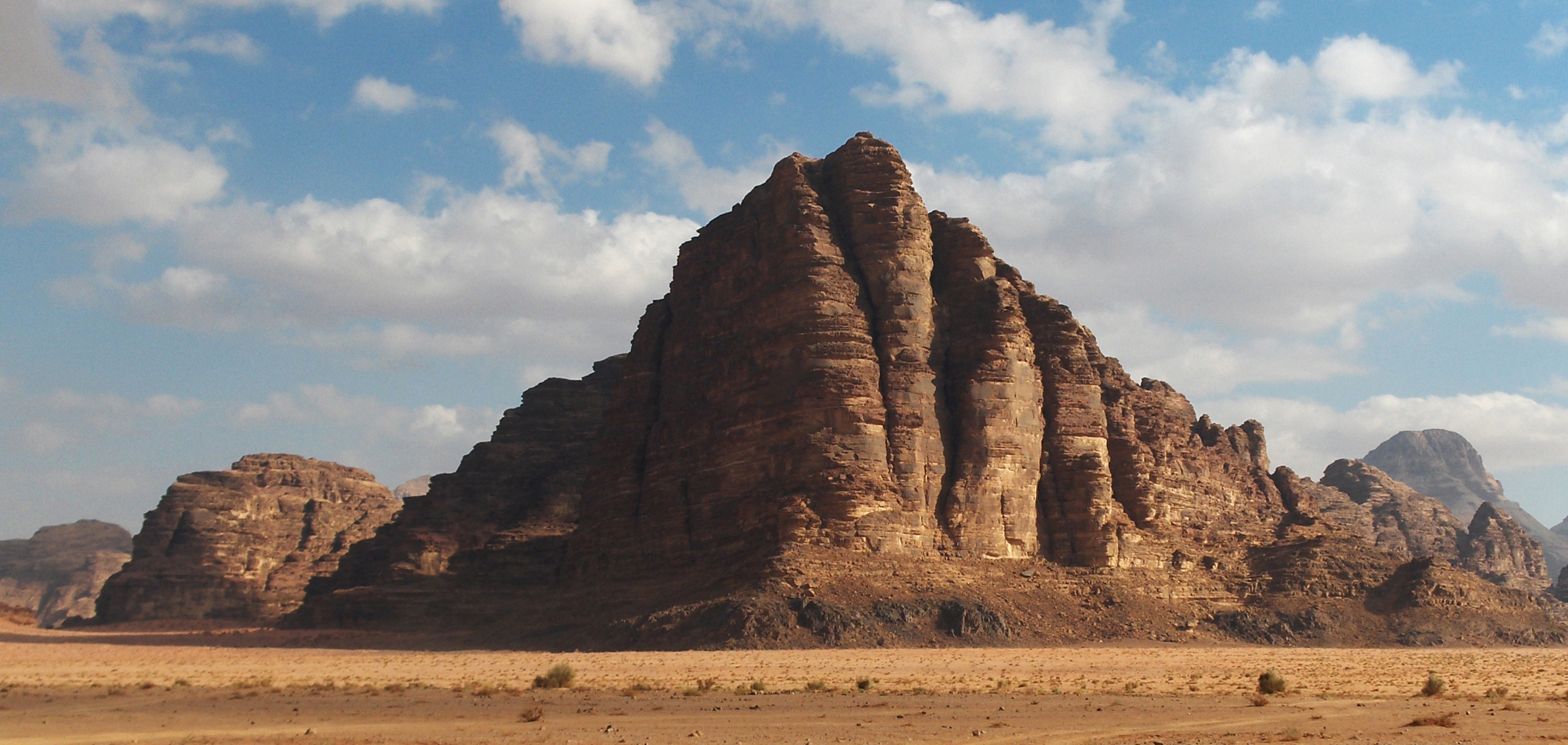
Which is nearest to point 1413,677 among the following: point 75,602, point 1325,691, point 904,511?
point 1325,691

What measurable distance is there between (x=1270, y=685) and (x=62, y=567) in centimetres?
16287

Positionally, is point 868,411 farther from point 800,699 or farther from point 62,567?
point 62,567

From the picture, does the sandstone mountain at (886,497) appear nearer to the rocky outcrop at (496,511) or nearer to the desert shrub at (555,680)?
the rocky outcrop at (496,511)

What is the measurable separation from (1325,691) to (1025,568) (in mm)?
28703

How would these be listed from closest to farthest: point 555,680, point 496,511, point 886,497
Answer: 1. point 555,680
2. point 886,497
3. point 496,511

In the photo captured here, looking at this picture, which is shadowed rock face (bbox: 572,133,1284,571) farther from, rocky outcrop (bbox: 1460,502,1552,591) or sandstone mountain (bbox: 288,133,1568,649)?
rocky outcrop (bbox: 1460,502,1552,591)

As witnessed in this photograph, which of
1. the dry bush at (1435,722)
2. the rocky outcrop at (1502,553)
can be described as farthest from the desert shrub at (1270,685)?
the rocky outcrop at (1502,553)

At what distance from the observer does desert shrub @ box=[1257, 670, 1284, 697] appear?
96.7 feet

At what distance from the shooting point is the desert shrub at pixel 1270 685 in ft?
96.7

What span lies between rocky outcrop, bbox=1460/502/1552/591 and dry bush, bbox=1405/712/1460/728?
9705 cm

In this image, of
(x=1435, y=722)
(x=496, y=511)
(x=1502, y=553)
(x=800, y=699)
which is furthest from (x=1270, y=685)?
(x=1502, y=553)

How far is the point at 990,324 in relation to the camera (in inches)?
2418

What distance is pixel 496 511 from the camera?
85625 millimetres

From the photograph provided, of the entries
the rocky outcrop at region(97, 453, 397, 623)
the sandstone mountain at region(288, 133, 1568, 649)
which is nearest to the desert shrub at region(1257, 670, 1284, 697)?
the sandstone mountain at region(288, 133, 1568, 649)
